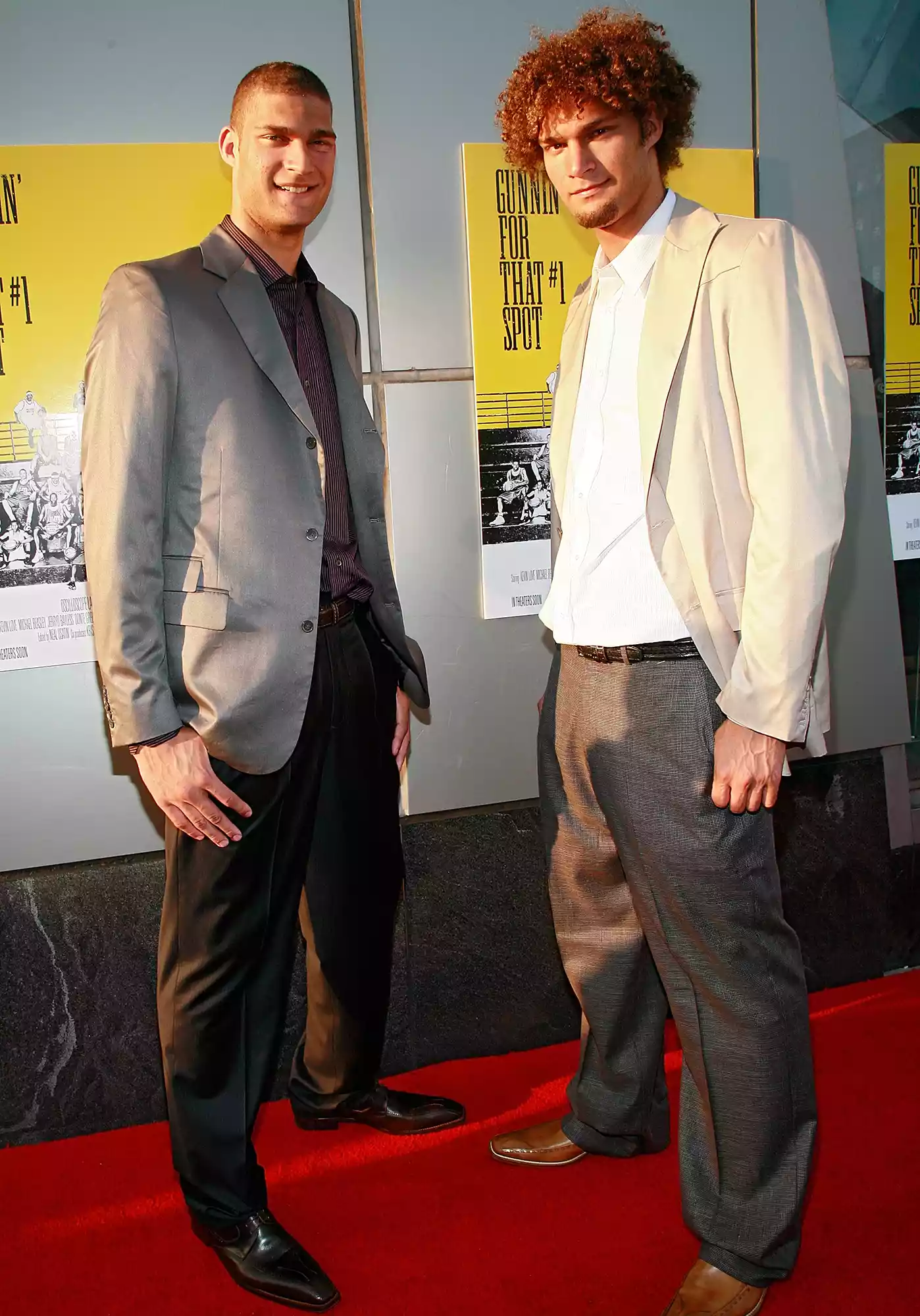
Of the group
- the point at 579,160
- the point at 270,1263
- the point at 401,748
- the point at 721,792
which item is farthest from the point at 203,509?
the point at 270,1263

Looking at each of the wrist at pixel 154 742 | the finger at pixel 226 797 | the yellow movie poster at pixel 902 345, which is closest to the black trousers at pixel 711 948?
the finger at pixel 226 797

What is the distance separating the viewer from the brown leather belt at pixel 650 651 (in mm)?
1795

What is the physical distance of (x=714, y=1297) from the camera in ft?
5.90

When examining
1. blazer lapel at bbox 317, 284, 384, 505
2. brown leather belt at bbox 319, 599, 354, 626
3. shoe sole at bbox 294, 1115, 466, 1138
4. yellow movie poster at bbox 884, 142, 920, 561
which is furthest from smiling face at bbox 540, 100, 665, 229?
shoe sole at bbox 294, 1115, 466, 1138

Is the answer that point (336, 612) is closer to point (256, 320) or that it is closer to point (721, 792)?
point (256, 320)

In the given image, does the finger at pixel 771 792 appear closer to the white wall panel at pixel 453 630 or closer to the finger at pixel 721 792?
the finger at pixel 721 792

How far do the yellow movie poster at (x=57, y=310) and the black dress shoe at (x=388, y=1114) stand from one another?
3.92 ft

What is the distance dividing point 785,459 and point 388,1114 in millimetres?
1716

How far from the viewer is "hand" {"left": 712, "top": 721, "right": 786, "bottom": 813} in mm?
1701

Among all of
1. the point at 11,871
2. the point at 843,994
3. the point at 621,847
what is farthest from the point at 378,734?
the point at 843,994

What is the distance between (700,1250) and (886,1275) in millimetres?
348

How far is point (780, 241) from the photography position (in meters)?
1.65

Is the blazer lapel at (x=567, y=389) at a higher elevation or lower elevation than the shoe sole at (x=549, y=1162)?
higher

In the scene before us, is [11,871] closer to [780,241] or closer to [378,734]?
[378,734]
